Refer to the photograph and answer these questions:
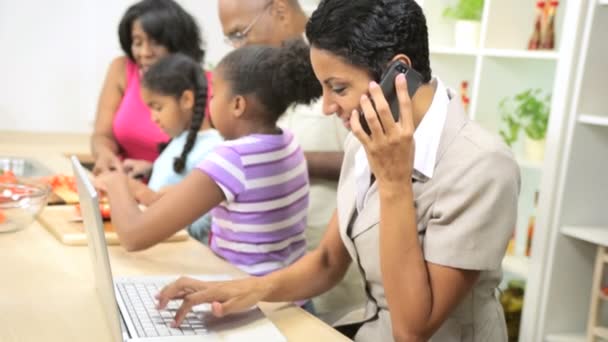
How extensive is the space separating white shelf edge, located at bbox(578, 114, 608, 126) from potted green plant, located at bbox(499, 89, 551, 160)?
0.39 meters

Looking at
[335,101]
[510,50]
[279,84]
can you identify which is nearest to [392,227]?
[335,101]

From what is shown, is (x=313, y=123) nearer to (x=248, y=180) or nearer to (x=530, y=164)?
(x=248, y=180)

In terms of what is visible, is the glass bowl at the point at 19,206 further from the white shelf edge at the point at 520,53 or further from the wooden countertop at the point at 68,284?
the white shelf edge at the point at 520,53

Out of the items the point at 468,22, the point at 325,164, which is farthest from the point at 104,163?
the point at 468,22

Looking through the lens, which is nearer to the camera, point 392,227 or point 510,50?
point 392,227

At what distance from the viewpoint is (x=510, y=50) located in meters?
2.48

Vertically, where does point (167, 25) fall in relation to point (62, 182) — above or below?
above

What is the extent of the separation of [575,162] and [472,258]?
1149mm

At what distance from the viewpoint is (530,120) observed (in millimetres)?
2588

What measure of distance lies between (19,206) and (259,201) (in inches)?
24.3

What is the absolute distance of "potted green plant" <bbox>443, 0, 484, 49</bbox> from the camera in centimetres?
275

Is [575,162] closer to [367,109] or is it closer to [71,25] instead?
[367,109]

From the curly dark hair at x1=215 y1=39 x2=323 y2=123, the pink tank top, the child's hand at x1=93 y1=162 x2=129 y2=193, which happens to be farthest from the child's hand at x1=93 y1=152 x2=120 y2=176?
the curly dark hair at x1=215 y1=39 x2=323 y2=123

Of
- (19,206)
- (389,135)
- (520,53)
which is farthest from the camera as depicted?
(520,53)
